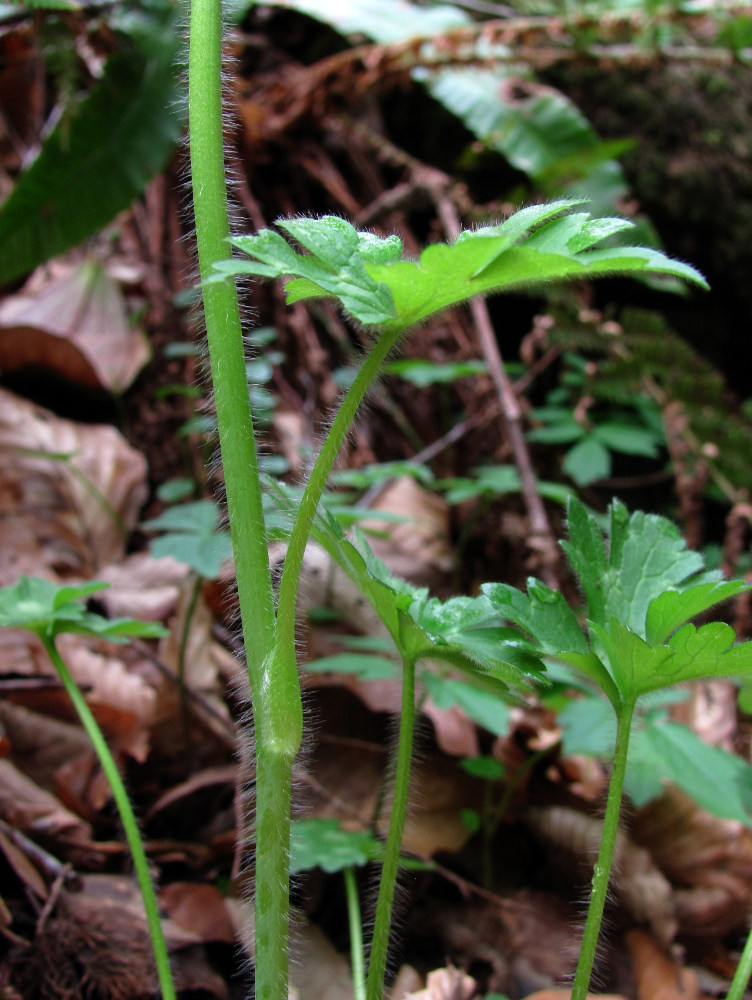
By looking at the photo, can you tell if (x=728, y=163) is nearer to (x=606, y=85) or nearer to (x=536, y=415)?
(x=606, y=85)

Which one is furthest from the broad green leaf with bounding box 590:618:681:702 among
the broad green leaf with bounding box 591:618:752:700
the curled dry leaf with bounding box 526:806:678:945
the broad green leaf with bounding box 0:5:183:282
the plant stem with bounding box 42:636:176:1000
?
the broad green leaf with bounding box 0:5:183:282

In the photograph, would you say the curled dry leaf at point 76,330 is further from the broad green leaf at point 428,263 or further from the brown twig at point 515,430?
the broad green leaf at point 428,263

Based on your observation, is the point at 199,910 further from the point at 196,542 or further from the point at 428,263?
the point at 428,263

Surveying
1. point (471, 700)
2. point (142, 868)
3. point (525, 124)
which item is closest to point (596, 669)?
point (142, 868)

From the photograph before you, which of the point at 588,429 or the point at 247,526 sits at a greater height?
the point at 247,526

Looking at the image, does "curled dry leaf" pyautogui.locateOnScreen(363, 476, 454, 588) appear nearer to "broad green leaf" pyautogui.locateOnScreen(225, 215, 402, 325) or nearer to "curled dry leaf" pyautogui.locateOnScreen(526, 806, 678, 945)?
"curled dry leaf" pyautogui.locateOnScreen(526, 806, 678, 945)

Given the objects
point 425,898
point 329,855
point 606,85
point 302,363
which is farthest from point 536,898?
point 606,85
